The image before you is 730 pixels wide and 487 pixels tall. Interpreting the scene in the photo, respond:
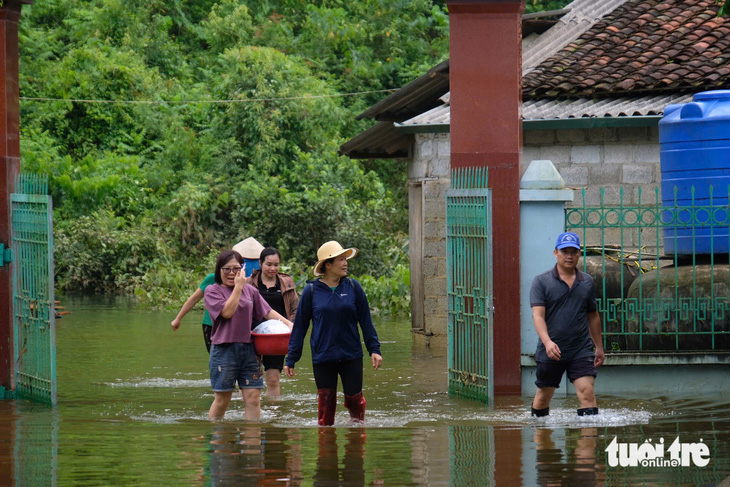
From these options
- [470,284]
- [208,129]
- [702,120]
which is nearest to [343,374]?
[470,284]

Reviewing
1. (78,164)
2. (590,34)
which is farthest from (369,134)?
(78,164)

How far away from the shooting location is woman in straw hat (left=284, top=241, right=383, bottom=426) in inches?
379

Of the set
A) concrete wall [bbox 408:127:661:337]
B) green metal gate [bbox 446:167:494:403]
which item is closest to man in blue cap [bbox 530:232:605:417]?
green metal gate [bbox 446:167:494:403]

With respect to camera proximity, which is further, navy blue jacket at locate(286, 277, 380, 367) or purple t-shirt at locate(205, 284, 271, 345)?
purple t-shirt at locate(205, 284, 271, 345)

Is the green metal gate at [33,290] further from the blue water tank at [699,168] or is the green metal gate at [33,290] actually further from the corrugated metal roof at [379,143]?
the corrugated metal roof at [379,143]

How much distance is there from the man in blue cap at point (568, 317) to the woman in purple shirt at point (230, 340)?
7.98ft

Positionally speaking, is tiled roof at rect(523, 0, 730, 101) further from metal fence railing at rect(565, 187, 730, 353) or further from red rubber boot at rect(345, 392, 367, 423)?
red rubber boot at rect(345, 392, 367, 423)

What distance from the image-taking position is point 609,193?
16547 mm

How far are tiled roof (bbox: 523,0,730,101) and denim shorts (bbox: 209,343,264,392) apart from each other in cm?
829

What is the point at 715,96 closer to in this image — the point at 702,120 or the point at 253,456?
the point at 702,120

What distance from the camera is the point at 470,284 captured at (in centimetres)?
1194

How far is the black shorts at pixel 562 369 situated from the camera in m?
9.81

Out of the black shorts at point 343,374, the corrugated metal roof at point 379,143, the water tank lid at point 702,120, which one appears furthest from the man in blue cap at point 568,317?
the corrugated metal roof at point 379,143

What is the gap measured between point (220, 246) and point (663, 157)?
18.7 m
